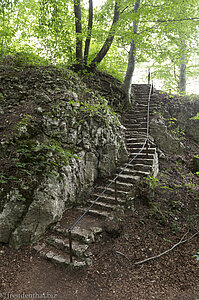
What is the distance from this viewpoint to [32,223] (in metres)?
4.31

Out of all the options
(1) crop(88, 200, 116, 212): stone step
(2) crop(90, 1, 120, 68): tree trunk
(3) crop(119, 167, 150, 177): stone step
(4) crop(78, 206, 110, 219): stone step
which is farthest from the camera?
(2) crop(90, 1, 120, 68): tree trunk

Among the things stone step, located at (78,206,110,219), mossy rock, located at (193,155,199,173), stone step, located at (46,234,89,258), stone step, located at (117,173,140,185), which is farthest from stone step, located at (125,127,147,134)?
stone step, located at (46,234,89,258)

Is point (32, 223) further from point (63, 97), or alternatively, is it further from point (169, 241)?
point (63, 97)

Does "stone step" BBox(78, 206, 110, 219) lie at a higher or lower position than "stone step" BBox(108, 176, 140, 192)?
lower

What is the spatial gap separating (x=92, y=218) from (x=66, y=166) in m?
1.74

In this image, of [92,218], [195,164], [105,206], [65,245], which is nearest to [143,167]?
[105,206]

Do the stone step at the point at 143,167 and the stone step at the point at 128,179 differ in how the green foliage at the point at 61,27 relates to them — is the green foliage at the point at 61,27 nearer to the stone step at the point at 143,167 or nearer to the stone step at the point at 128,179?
the stone step at the point at 143,167

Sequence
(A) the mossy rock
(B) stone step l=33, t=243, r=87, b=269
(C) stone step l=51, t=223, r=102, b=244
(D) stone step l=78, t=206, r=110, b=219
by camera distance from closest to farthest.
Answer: (B) stone step l=33, t=243, r=87, b=269
(C) stone step l=51, t=223, r=102, b=244
(D) stone step l=78, t=206, r=110, b=219
(A) the mossy rock

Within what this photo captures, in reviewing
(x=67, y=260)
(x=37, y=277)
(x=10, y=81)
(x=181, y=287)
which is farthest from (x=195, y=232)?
(x=10, y=81)

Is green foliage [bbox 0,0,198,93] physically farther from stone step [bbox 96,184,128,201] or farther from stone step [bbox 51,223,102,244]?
stone step [bbox 51,223,102,244]

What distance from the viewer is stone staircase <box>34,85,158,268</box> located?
4.21 meters

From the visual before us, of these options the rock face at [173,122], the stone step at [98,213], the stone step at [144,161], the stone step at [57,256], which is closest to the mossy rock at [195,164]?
the rock face at [173,122]

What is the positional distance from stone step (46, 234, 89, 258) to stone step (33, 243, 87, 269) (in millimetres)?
88

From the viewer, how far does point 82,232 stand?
15.4 feet
